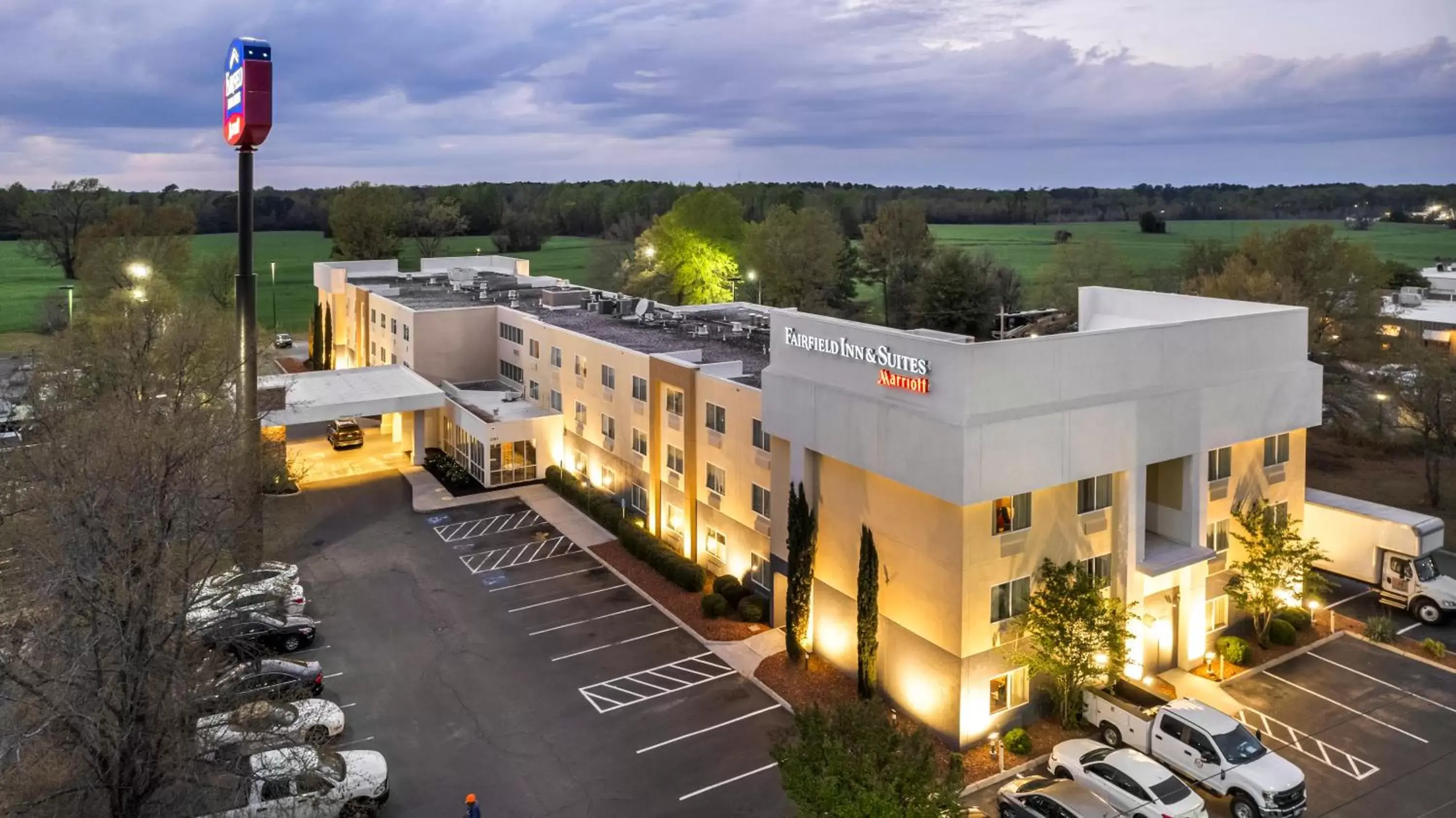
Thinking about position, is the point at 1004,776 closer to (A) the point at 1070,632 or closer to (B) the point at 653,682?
(A) the point at 1070,632

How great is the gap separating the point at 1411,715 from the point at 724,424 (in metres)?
22.5

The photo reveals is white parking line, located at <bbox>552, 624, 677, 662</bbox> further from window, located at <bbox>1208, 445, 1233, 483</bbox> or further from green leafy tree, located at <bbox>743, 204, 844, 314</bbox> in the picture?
green leafy tree, located at <bbox>743, 204, 844, 314</bbox>

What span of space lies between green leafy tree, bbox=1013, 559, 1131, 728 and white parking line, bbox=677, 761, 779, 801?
7.17 meters

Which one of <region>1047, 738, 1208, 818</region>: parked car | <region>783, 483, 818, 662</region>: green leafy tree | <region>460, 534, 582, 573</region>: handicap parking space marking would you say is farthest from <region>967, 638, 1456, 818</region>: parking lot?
<region>460, 534, 582, 573</region>: handicap parking space marking

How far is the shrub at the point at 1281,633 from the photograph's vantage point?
30.4 m

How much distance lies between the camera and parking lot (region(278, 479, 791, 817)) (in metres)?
23.5

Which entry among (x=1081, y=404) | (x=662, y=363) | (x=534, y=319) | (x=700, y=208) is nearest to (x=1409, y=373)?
(x=1081, y=404)

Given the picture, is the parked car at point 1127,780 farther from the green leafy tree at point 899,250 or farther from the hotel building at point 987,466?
the green leafy tree at point 899,250

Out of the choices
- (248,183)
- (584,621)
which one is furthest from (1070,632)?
(248,183)

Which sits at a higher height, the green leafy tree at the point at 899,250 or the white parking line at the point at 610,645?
the green leafy tree at the point at 899,250

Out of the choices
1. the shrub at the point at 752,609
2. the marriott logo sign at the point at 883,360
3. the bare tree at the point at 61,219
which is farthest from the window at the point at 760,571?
the bare tree at the point at 61,219

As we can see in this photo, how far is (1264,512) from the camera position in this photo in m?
30.5

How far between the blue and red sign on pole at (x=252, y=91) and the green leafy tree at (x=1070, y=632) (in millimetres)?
30284

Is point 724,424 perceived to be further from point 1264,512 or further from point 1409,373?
point 1409,373
